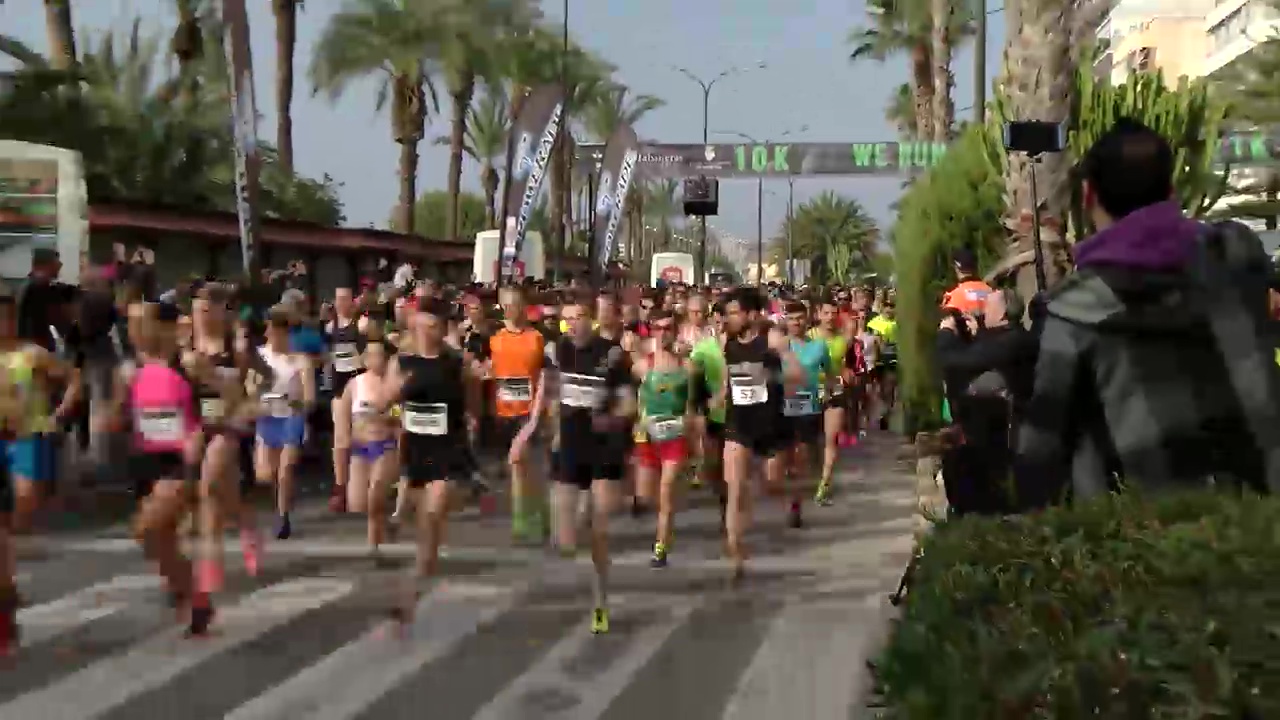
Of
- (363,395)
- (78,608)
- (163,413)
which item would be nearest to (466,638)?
(163,413)

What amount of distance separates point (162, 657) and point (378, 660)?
99 cm

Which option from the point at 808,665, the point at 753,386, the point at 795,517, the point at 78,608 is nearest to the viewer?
the point at 808,665

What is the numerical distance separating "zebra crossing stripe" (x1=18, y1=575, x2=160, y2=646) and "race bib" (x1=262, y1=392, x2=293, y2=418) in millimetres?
2057

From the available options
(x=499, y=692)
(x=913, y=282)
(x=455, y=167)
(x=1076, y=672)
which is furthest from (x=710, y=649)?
(x=455, y=167)

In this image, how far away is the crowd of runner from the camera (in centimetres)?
Result: 826

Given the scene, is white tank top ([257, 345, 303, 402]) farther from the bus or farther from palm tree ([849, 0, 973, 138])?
palm tree ([849, 0, 973, 138])

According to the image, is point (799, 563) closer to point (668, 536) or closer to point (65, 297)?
point (668, 536)

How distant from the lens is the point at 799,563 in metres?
10.8

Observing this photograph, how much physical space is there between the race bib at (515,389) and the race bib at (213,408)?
3777 mm

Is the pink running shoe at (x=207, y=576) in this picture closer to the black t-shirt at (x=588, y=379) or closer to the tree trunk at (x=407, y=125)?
the black t-shirt at (x=588, y=379)

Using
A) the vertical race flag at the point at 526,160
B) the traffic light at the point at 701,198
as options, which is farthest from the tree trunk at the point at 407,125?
the vertical race flag at the point at 526,160

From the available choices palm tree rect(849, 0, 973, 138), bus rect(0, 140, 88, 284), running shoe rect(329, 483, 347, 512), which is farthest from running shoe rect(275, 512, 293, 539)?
palm tree rect(849, 0, 973, 138)

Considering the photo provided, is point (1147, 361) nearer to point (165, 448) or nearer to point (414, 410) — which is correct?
point (165, 448)

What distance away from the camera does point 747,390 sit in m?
10.4
